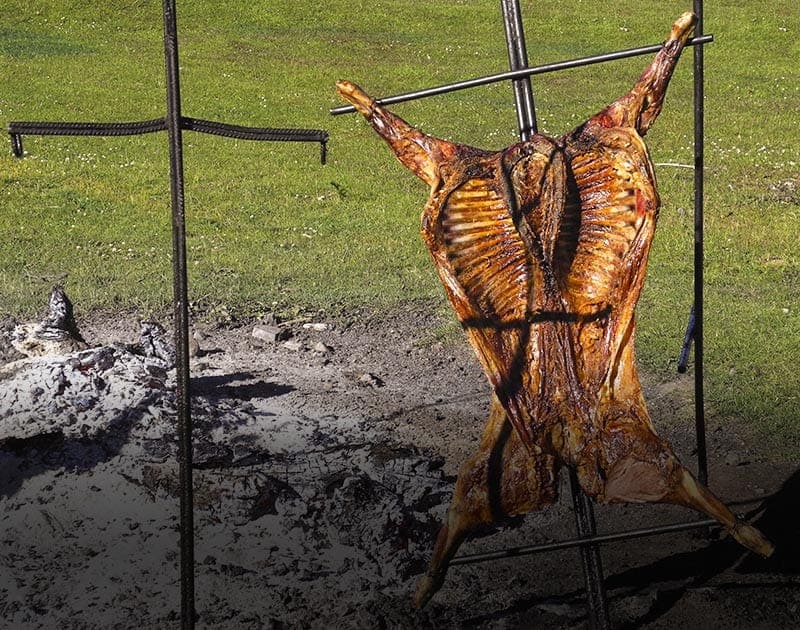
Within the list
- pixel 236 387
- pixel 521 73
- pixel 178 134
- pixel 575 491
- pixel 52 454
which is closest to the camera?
pixel 178 134

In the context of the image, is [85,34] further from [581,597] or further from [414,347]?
[581,597]

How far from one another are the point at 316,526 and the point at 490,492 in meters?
1.38

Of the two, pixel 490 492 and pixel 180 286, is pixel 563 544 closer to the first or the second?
pixel 490 492

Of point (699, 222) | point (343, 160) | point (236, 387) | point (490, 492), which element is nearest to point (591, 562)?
point (490, 492)

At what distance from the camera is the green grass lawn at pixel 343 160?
8.16 m

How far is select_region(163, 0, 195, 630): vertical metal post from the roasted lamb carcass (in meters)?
0.80

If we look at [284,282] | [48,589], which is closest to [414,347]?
[284,282]

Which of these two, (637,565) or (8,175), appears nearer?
(637,565)

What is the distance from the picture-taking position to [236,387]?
657 cm

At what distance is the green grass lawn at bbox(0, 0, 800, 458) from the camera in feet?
26.8

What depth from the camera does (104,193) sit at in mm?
11188

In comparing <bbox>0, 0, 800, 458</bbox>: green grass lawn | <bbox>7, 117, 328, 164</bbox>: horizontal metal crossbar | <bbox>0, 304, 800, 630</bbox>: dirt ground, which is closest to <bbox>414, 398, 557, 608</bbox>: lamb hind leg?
<bbox>0, 304, 800, 630</bbox>: dirt ground

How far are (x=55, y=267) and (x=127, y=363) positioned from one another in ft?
9.60

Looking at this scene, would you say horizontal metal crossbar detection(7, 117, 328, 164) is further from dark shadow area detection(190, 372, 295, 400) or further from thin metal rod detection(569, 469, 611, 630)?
dark shadow area detection(190, 372, 295, 400)
